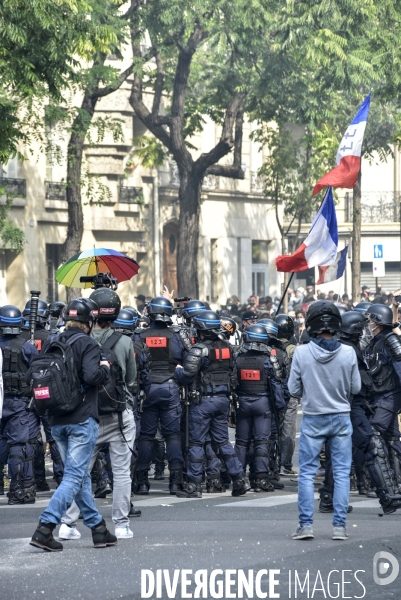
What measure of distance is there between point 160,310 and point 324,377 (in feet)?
11.8

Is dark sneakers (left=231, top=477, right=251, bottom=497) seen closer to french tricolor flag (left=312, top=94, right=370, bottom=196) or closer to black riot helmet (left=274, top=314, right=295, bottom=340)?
black riot helmet (left=274, top=314, right=295, bottom=340)

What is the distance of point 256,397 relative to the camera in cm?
1289

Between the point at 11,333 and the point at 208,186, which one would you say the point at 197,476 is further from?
the point at 208,186

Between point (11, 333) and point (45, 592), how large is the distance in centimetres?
507

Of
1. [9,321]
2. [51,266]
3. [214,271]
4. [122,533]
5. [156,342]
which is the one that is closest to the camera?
[122,533]

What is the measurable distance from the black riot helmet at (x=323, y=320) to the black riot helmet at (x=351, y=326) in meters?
1.98

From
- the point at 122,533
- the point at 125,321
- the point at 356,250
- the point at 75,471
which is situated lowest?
the point at 122,533

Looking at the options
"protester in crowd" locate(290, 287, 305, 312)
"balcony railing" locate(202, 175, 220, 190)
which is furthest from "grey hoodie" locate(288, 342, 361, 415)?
"balcony railing" locate(202, 175, 220, 190)

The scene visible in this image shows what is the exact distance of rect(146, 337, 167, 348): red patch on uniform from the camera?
12.8 m

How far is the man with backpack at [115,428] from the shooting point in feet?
30.9

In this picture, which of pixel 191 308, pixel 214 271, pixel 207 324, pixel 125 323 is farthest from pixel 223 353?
pixel 214 271

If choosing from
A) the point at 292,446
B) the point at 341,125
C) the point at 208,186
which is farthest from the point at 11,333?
the point at 208,186

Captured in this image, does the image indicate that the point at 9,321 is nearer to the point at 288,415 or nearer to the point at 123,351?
the point at 123,351

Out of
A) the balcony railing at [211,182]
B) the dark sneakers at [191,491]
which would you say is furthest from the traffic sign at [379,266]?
the dark sneakers at [191,491]
